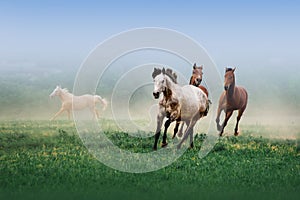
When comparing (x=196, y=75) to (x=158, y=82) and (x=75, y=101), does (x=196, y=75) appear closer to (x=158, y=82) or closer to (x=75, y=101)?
(x=158, y=82)

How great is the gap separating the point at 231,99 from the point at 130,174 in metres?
1.68

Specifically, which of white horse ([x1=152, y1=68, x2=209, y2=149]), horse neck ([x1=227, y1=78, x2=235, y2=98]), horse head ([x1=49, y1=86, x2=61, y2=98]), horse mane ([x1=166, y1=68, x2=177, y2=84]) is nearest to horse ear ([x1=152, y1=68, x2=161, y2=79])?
white horse ([x1=152, y1=68, x2=209, y2=149])

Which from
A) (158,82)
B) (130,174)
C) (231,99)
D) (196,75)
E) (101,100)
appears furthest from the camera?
(231,99)

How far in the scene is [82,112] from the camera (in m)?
7.55

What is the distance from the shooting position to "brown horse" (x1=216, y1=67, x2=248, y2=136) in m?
7.54

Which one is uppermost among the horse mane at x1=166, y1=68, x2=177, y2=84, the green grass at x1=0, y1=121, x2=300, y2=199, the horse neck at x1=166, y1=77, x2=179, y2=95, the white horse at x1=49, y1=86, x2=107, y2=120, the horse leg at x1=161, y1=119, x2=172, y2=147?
the horse mane at x1=166, y1=68, x2=177, y2=84

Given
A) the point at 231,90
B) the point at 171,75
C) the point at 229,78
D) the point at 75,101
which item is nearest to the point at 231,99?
the point at 231,90

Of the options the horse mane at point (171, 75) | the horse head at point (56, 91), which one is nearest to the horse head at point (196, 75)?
the horse mane at point (171, 75)

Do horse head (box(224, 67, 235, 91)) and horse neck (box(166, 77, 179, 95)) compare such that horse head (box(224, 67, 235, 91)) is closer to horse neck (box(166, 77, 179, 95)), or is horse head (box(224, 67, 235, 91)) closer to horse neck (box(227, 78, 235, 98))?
horse neck (box(227, 78, 235, 98))

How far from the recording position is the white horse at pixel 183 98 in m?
6.98

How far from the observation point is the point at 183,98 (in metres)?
7.10

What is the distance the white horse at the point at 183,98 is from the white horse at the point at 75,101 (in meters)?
0.84

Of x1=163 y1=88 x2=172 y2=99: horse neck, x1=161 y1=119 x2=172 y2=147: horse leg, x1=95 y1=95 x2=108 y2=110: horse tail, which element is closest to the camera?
x1=163 y1=88 x2=172 y2=99: horse neck

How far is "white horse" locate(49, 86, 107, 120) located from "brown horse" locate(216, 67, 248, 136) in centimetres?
153
